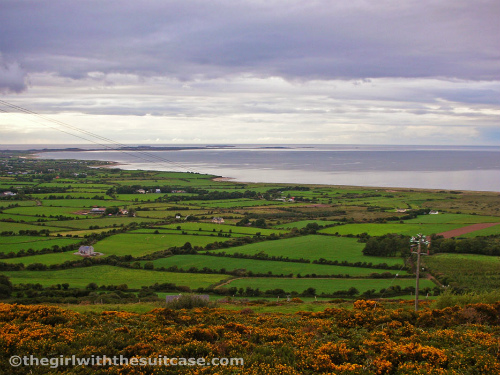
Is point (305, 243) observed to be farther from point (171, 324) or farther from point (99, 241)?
point (171, 324)

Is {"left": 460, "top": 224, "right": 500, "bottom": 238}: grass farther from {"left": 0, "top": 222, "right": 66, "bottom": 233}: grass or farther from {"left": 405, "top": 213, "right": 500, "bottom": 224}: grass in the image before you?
{"left": 0, "top": 222, "right": 66, "bottom": 233}: grass

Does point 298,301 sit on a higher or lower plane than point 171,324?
lower

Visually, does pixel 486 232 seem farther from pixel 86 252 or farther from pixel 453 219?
pixel 86 252

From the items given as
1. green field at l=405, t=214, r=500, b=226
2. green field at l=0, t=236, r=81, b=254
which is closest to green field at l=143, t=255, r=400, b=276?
green field at l=0, t=236, r=81, b=254

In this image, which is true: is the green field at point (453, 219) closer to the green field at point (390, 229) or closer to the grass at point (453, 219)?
the grass at point (453, 219)

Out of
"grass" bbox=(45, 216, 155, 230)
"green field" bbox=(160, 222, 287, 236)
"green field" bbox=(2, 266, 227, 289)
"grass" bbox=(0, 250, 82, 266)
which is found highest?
"green field" bbox=(160, 222, 287, 236)

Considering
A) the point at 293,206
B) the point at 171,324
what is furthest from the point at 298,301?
the point at 293,206
